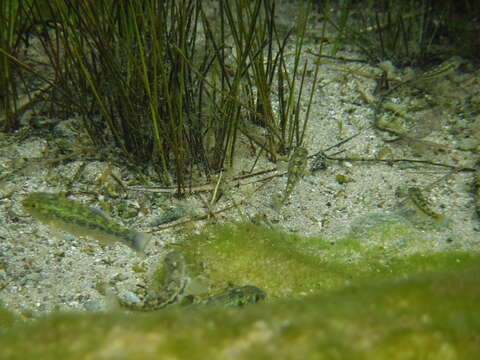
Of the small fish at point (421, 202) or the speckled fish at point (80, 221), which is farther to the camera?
the small fish at point (421, 202)

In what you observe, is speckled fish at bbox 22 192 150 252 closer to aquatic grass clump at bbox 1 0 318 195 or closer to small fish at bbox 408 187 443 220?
aquatic grass clump at bbox 1 0 318 195

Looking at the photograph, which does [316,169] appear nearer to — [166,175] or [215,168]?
[215,168]

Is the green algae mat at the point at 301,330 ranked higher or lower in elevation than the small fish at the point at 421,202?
higher

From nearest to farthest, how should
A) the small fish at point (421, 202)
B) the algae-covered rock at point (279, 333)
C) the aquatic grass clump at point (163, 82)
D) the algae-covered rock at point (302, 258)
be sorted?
the algae-covered rock at point (279, 333) < the algae-covered rock at point (302, 258) < the aquatic grass clump at point (163, 82) < the small fish at point (421, 202)

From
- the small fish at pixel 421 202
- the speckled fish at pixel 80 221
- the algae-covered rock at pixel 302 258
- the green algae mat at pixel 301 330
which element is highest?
the green algae mat at pixel 301 330

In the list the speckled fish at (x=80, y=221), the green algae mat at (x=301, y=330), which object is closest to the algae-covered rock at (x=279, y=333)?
the green algae mat at (x=301, y=330)

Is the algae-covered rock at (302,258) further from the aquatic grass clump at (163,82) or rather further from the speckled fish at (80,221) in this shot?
the aquatic grass clump at (163,82)

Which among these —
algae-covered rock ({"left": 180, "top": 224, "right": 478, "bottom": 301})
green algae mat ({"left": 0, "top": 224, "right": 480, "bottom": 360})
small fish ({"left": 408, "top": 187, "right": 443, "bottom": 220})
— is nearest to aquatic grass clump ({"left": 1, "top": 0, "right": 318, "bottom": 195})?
algae-covered rock ({"left": 180, "top": 224, "right": 478, "bottom": 301})
